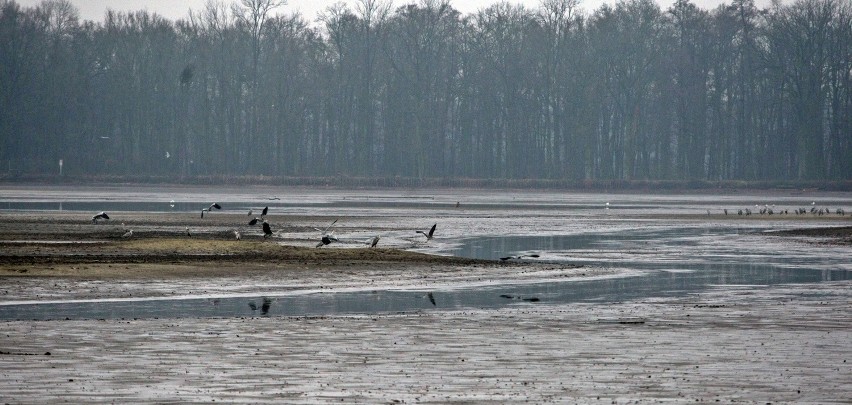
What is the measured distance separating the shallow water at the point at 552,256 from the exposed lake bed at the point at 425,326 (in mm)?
172

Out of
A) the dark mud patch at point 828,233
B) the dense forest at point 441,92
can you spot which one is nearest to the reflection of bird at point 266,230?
the dark mud patch at point 828,233

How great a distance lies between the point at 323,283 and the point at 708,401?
13.5m

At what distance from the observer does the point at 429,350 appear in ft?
48.9

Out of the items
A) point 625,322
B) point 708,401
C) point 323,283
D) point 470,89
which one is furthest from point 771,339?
point 470,89

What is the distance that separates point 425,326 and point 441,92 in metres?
98.8

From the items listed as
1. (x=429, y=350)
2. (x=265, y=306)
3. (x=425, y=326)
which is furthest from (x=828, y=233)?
(x=429, y=350)

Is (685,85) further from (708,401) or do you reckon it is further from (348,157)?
(708,401)

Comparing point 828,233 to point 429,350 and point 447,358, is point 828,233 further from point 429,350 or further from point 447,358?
point 447,358

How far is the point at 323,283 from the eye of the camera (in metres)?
24.4

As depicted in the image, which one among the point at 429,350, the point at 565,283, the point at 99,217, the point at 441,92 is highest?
the point at 441,92

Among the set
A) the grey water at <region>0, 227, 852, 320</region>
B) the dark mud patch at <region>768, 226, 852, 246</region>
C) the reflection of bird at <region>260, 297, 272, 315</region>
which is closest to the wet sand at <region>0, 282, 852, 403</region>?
the reflection of bird at <region>260, 297, 272, 315</region>

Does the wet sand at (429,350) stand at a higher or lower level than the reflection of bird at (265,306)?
higher

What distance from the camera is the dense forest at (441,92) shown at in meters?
107

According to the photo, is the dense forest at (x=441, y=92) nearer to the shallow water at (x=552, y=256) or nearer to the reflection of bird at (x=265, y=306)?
the shallow water at (x=552, y=256)
